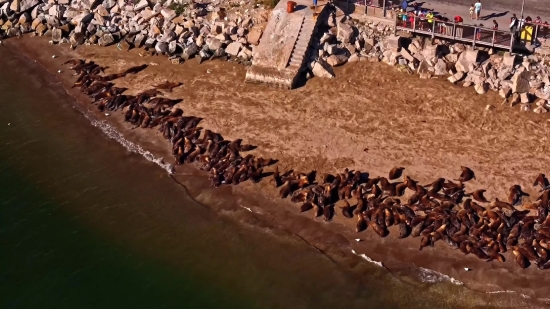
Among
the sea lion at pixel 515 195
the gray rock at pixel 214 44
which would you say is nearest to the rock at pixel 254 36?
the gray rock at pixel 214 44

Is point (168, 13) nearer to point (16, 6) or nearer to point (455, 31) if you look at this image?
point (16, 6)

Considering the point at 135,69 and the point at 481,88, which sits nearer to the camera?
the point at 481,88

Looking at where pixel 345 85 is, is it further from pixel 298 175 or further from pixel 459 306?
pixel 459 306

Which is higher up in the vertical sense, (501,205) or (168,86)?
(168,86)

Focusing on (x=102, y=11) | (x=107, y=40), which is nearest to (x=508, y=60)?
(x=107, y=40)

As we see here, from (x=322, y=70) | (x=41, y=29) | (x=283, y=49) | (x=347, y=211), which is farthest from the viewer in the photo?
(x=41, y=29)

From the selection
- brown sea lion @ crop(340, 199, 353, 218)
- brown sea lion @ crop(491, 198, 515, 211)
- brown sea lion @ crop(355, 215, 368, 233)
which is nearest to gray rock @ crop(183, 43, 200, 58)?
brown sea lion @ crop(340, 199, 353, 218)
